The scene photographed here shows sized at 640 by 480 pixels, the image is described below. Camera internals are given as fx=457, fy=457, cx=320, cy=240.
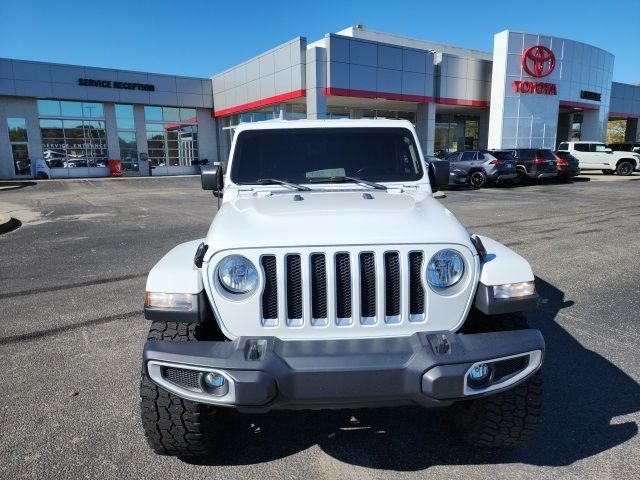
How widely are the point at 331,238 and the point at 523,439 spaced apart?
5.03 ft

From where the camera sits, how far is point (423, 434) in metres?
2.76

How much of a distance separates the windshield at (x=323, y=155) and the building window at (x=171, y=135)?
32838mm

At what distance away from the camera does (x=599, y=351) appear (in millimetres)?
3830

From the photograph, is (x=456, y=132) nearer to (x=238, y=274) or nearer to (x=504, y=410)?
(x=504, y=410)

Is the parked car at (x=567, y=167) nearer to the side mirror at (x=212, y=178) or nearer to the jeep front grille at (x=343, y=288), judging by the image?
the side mirror at (x=212, y=178)

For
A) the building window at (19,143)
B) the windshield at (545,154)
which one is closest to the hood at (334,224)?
the windshield at (545,154)

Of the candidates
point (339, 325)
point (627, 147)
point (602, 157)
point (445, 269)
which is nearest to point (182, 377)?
point (339, 325)

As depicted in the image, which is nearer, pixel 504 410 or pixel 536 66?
pixel 504 410

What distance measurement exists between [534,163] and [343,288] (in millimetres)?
20985

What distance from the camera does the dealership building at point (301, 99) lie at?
24828 mm

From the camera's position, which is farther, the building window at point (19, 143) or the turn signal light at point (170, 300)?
the building window at point (19, 143)

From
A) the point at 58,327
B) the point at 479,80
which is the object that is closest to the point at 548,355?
the point at 58,327

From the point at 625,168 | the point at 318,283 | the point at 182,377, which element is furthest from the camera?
the point at 625,168

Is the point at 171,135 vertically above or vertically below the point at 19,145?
above
